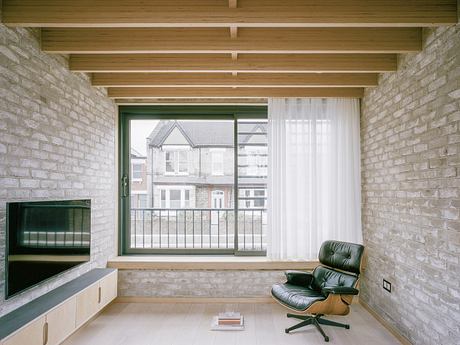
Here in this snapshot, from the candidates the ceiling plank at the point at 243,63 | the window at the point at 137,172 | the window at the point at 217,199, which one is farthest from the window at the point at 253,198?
the ceiling plank at the point at 243,63

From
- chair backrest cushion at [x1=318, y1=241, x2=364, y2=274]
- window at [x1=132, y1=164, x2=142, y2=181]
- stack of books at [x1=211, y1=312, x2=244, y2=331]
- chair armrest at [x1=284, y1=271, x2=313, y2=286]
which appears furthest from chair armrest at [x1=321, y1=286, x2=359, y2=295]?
window at [x1=132, y1=164, x2=142, y2=181]

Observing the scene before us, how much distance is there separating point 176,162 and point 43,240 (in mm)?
2213

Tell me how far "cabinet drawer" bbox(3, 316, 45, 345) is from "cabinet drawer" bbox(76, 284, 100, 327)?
1.67ft

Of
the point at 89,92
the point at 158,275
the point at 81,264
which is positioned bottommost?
the point at 158,275

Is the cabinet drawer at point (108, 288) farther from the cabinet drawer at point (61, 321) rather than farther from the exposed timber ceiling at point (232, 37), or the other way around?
the exposed timber ceiling at point (232, 37)

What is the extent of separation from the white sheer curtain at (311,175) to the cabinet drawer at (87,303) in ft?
6.32

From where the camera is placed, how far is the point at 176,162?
4.71 m

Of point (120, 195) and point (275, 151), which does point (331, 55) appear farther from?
point (120, 195)

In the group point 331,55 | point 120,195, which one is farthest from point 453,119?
point 120,195

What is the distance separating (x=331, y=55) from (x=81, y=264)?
295 cm

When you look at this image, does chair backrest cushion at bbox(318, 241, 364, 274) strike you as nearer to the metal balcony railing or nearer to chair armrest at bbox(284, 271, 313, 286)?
chair armrest at bbox(284, 271, 313, 286)

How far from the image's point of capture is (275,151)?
13.8 feet

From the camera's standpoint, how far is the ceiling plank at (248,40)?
2750mm

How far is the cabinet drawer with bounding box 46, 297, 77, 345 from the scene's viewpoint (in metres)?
2.44
